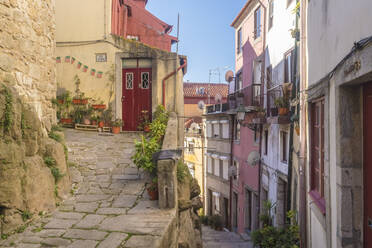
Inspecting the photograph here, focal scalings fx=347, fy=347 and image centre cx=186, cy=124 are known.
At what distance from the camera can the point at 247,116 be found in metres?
14.9

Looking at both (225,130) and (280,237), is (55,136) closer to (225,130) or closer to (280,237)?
(280,237)

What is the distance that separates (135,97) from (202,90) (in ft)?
87.7

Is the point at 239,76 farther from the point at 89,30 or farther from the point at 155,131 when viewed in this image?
the point at 155,131

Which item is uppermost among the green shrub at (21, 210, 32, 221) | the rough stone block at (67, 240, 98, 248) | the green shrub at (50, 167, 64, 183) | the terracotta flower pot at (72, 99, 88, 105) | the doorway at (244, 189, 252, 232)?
the terracotta flower pot at (72, 99, 88, 105)

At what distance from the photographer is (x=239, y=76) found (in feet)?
65.4

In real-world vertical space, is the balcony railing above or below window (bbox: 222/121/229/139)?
above

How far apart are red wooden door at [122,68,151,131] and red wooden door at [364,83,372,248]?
8348mm

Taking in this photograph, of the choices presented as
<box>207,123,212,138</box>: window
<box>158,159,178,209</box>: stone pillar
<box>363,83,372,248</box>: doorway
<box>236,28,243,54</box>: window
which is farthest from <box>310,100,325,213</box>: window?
<box>207,123,212,138</box>: window

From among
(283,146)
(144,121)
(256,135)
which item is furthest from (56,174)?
(256,135)

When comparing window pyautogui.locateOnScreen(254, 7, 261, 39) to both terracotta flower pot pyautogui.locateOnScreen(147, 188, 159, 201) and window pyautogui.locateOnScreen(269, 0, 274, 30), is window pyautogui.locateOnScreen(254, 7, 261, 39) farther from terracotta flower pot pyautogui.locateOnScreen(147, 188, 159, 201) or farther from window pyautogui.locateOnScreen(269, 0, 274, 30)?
terracotta flower pot pyautogui.locateOnScreen(147, 188, 159, 201)

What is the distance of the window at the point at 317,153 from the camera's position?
5367 millimetres

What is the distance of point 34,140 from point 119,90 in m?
6.29

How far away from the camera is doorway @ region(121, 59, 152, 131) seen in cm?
1137

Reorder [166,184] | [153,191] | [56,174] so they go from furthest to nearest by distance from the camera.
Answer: [153,191] < [56,174] < [166,184]
